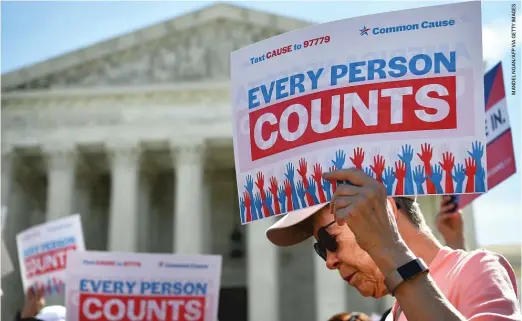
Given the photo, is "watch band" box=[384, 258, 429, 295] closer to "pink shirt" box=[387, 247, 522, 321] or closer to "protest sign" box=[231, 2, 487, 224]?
"pink shirt" box=[387, 247, 522, 321]

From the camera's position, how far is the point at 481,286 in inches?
92.9

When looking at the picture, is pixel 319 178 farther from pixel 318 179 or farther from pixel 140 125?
pixel 140 125

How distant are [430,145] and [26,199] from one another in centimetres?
3464

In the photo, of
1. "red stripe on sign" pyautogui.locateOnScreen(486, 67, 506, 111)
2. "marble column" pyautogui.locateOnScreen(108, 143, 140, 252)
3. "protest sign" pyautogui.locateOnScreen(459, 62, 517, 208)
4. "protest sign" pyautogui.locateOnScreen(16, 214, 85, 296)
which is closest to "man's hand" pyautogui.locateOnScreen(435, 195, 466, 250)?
"protest sign" pyautogui.locateOnScreen(459, 62, 517, 208)

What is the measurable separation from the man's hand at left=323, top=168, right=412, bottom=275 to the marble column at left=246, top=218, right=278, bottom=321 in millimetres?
26698

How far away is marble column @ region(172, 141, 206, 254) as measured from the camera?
2941cm

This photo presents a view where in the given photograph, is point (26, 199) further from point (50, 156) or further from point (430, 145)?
point (430, 145)

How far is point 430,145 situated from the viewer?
264 centimetres

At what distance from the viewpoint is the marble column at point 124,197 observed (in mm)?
29828

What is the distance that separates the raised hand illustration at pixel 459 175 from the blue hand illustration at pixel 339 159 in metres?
0.42

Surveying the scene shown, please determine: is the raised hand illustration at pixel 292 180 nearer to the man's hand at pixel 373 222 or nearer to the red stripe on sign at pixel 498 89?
the man's hand at pixel 373 222

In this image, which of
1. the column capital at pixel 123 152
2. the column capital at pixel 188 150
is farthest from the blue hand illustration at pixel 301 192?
the column capital at pixel 123 152

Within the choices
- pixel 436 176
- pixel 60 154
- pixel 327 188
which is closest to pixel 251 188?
pixel 327 188

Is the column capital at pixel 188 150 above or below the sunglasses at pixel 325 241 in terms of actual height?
above
